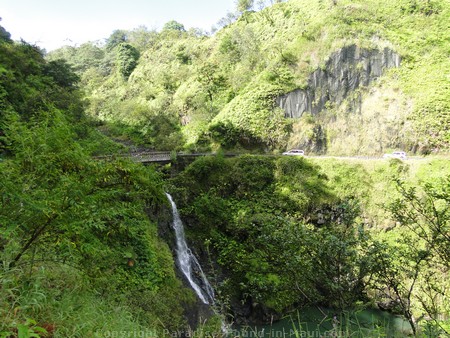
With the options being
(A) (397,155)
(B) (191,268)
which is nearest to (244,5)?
(A) (397,155)

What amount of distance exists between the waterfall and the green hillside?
11.9 meters

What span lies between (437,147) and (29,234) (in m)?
24.8

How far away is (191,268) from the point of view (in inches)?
528

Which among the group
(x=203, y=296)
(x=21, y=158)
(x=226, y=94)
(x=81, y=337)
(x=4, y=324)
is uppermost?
(x=226, y=94)

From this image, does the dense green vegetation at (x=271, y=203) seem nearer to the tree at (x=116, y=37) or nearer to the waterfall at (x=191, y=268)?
the waterfall at (x=191, y=268)

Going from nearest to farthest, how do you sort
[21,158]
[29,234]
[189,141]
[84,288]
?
[29,234] < [21,158] < [84,288] < [189,141]

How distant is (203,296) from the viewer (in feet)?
40.2

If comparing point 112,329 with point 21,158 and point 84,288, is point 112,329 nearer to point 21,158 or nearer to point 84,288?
point 84,288

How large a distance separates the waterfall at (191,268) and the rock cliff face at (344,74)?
17067 millimetres

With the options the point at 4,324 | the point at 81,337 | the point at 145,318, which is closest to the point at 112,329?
the point at 81,337

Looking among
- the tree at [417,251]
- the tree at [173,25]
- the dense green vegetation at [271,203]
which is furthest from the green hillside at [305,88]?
the tree at [173,25]

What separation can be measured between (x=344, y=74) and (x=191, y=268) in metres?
21.7

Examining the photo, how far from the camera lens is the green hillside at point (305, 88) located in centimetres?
2375

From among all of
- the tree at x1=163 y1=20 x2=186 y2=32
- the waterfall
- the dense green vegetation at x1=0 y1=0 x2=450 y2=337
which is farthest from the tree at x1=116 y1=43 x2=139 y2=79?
the waterfall
